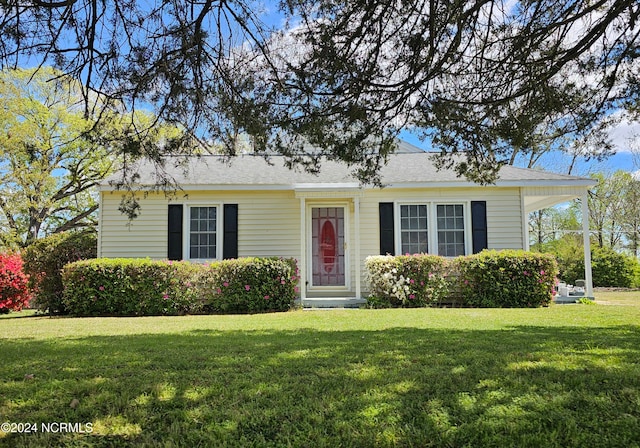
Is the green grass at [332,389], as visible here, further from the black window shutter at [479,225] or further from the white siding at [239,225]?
the white siding at [239,225]

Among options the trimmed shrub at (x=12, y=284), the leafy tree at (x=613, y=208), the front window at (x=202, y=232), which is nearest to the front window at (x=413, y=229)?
the front window at (x=202, y=232)

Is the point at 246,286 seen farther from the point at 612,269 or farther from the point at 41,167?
the point at 612,269

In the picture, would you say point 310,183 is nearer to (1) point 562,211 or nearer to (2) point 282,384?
(2) point 282,384

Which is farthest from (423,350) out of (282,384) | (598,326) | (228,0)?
(228,0)

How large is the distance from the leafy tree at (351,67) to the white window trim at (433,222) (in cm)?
544

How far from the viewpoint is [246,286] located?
32.7 feet

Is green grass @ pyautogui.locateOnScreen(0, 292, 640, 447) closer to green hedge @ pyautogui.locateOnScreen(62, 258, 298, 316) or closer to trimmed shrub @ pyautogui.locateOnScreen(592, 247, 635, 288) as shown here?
green hedge @ pyautogui.locateOnScreen(62, 258, 298, 316)

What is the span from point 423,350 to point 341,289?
7.22 m

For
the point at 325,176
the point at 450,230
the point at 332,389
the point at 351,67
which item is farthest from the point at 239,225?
the point at 332,389

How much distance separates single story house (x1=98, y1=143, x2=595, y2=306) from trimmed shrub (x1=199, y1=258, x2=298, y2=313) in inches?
56.0

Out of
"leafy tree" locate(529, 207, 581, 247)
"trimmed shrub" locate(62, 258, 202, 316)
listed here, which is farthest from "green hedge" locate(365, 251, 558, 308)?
"leafy tree" locate(529, 207, 581, 247)

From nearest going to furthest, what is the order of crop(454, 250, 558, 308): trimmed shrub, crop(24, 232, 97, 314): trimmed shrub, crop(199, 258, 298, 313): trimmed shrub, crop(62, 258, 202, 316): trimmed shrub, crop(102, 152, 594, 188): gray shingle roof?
1. crop(62, 258, 202, 316): trimmed shrub
2. crop(199, 258, 298, 313): trimmed shrub
3. crop(454, 250, 558, 308): trimmed shrub
4. crop(24, 232, 97, 314): trimmed shrub
5. crop(102, 152, 594, 188): gray shingle roof

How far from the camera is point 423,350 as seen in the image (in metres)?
4.67

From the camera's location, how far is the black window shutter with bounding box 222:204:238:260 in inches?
455
